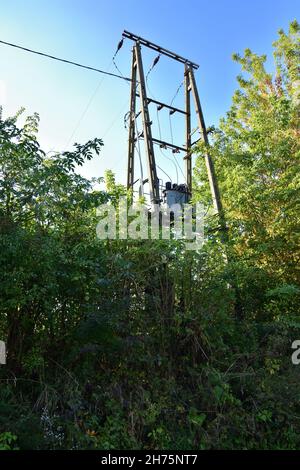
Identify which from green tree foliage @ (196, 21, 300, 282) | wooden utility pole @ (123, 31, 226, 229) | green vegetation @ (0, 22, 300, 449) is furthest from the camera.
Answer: wooden utility pole @ (123, 31, 226, 229)

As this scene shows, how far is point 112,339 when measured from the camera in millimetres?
4566

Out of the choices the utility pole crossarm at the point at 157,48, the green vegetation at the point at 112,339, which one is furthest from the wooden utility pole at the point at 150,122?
the green vegetation at the point at 112,339

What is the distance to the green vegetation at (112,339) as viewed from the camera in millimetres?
4090

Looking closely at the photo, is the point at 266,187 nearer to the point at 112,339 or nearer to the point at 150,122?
the point at 150,122

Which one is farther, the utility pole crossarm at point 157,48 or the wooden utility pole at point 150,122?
the utility pole crossarm at point 157,48

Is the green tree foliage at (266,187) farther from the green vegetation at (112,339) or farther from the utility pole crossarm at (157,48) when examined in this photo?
the utility pole crossarm at (157,48)

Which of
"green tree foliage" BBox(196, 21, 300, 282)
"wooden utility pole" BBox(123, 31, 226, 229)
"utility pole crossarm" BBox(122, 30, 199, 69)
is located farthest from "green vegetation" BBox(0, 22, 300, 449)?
"utility pole crossarm" BBox(122, 30, 199, 69)

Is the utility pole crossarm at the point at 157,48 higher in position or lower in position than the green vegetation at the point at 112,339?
higher

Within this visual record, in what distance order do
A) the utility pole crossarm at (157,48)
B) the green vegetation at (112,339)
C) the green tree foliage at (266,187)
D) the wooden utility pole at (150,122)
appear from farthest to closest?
the utility pole crossarm at (157,48) → the wooden utility pole at (150,122) → the green tree foliage at (266,187) → the green vegetation at (112,339)

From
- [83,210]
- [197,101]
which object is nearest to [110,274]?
[83,210]

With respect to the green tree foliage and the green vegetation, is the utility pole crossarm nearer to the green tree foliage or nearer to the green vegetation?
the green tree foliage

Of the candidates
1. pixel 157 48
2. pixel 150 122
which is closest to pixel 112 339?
pixel 150 122

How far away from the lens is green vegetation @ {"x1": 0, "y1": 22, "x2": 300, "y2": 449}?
161 inches
